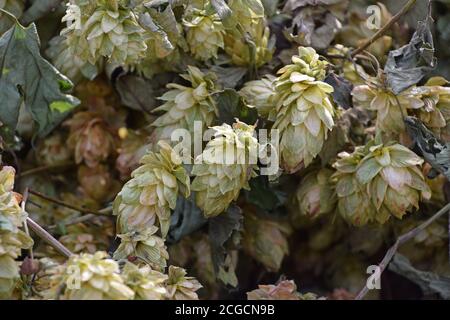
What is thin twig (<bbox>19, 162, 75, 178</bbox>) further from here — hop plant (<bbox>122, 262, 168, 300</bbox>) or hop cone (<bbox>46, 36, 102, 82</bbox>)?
hop plant (<bbox>122, 262, 168, 300</bbox>)

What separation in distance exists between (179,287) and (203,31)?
50 centimetres

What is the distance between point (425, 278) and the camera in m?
1.72

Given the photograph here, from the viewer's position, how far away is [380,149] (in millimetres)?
1554

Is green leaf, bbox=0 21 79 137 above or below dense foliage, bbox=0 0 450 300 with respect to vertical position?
above

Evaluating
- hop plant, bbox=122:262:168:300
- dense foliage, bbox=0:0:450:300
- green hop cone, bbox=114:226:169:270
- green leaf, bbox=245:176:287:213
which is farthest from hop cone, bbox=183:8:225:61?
hop plant, bbox=122:262:168:300

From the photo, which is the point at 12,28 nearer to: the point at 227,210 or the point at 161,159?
the point at 161,159

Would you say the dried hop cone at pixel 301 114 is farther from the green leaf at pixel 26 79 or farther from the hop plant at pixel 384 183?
the green leaf at pixel 26 79

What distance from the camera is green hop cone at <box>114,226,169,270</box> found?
142cm

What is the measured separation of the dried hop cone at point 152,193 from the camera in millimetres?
1475

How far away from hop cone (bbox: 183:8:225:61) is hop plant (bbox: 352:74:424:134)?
309mm

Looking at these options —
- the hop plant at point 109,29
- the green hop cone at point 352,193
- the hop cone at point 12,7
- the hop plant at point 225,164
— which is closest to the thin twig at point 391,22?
the green hop cone at point 352,193

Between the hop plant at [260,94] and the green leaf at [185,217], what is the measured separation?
22 centimetres
